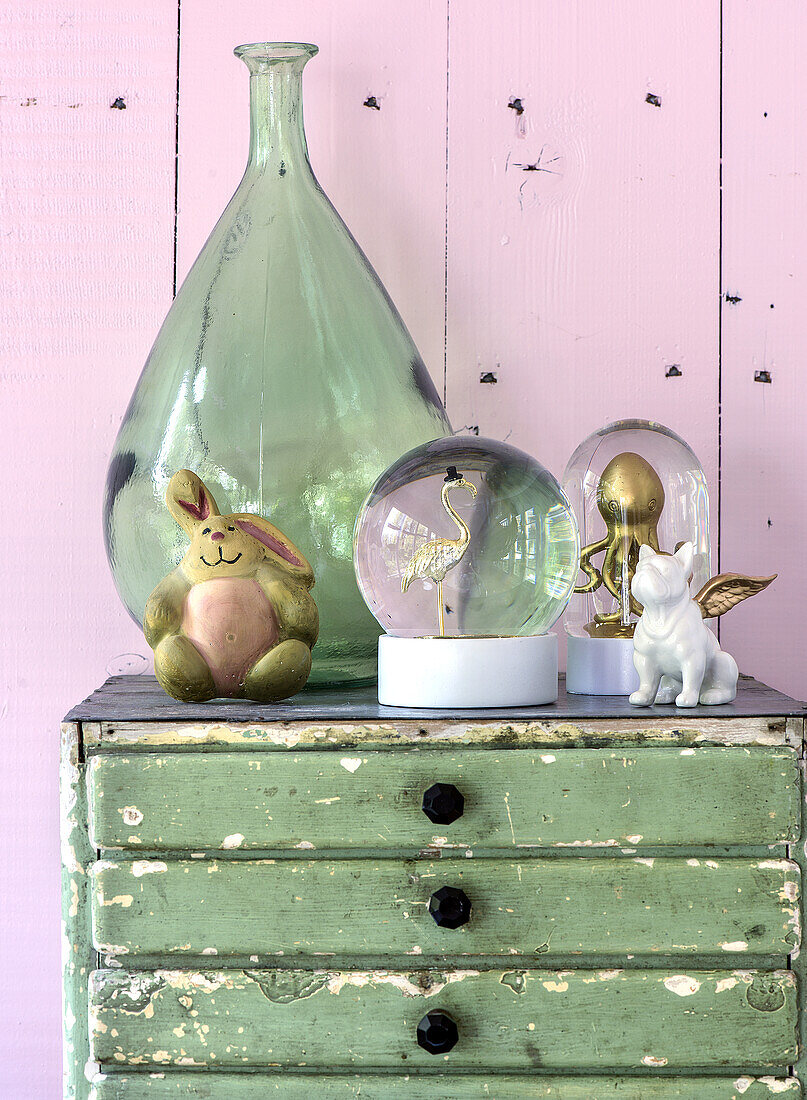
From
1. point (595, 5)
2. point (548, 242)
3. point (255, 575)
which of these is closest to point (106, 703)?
point (255, 575)

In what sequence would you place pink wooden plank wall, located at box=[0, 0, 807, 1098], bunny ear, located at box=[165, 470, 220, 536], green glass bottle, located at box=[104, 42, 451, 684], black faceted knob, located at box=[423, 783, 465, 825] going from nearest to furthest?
black faceted knob, located at box=[423, 783, 465, 825] < bunny ear, located at box=[165, 470, 220, 536] < green glass bottle, located at box=[104, 42, 451, 684] < pink wooden plank wall, located at box=[0, 0, 807, 1098]

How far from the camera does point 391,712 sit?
0.80m

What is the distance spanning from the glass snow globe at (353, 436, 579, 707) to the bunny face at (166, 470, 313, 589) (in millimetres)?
62

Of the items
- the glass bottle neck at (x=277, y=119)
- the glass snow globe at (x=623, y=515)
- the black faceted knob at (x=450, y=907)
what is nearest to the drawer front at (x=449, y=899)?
the black faceted knob at (x=450, y=907)

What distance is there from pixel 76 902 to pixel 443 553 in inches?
14.6

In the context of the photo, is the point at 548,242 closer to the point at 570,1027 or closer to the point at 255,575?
the point at 255,575

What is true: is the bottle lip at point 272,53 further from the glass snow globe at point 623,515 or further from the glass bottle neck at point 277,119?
the glass snow globe at point 623,515

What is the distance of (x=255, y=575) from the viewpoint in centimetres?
84

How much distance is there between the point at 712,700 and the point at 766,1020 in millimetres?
225

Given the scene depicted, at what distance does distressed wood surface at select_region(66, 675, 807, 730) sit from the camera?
77 cm

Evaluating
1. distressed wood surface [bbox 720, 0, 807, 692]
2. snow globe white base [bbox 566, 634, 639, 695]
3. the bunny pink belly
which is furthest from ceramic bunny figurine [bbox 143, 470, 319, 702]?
distressed wood surface [bbox 720, 0, 807, 692]

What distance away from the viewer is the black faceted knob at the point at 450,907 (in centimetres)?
76

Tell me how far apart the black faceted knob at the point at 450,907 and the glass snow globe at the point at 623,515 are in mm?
244

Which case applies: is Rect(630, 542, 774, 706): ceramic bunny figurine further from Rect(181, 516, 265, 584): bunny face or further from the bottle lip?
the bottle lip
